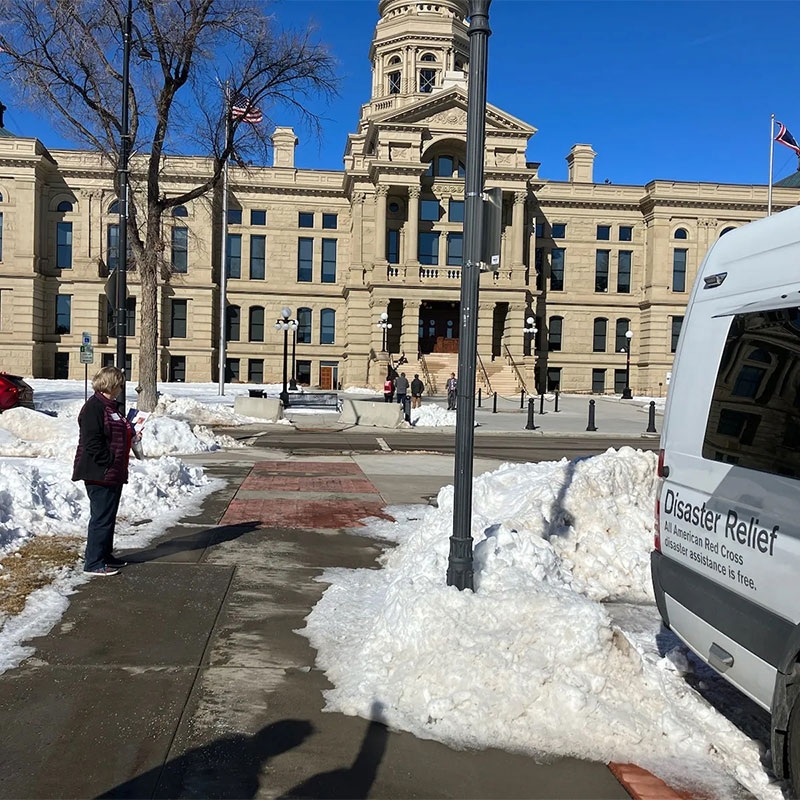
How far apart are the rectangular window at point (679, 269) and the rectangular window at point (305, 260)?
29.2 metres

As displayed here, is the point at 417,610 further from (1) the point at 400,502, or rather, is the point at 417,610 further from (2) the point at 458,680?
(1) the point at 400,502

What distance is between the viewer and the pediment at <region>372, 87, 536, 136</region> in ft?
169

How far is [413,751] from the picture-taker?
12.0 ft

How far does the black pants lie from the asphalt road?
35.3 ft

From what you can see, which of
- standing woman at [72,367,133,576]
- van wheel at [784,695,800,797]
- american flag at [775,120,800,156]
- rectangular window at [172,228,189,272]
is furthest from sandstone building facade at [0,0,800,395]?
van wheel at [784,695,800,797]

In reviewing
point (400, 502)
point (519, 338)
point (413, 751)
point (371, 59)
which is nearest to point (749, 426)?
point (413, 751)

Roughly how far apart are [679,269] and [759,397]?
6096 centimetres

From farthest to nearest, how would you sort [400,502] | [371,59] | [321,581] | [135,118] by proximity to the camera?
[371,59] → [135,118] → [400,502] → [321,581]

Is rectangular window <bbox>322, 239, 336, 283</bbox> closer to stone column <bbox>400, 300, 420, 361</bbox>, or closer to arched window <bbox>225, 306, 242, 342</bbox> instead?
arched window <bbox>225, 306, 242, 342</bbox>

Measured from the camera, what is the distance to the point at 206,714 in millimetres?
3959

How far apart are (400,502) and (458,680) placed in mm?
6781

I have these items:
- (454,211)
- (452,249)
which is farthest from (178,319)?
(454,211)

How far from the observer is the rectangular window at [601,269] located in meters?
61.0

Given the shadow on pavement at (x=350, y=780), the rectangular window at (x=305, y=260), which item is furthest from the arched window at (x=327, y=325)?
the shadow on pavement at (x=350, y=780)
